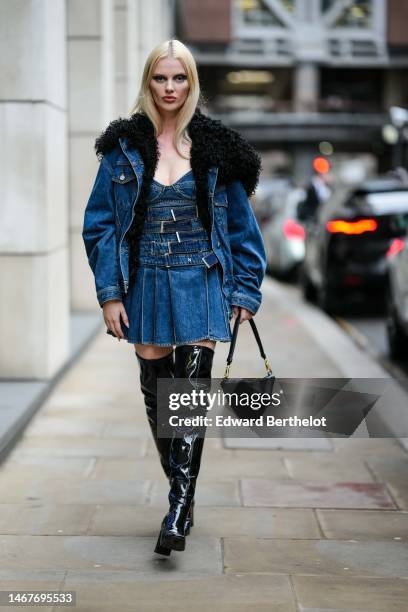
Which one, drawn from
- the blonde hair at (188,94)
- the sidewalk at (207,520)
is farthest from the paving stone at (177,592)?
the blonde hair at (188,94)

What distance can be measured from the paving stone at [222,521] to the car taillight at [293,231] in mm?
12840

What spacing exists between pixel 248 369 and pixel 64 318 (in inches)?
60.7

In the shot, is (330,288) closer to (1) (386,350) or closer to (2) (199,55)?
(1) (386,350)

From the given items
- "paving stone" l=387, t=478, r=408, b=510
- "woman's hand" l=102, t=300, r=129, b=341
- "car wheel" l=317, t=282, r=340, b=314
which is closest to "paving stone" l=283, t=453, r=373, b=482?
"paving stone" l=387, t=478, r=408, b=510

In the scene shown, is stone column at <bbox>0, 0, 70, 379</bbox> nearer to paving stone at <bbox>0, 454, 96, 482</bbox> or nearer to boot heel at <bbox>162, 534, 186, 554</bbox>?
paving stone at <bbox>0, 454, 96, 482</bbox>

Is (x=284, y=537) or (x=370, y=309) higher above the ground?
(x=284, y=537)

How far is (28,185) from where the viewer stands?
7.22 meters

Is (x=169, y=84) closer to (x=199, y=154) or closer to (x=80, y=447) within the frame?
(x=199, y=154)

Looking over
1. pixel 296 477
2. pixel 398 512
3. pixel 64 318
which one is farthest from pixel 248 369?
pixel 398 512

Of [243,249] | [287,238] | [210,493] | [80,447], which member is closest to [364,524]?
[210,493]

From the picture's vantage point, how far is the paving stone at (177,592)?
366cm

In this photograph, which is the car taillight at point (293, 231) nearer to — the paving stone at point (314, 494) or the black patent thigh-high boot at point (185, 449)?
the paving stone at point (314, 494)

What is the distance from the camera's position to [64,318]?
26.7 feet

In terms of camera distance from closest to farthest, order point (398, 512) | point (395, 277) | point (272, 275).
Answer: point (398, 512) < point (395, 277) < point (272, 275)
